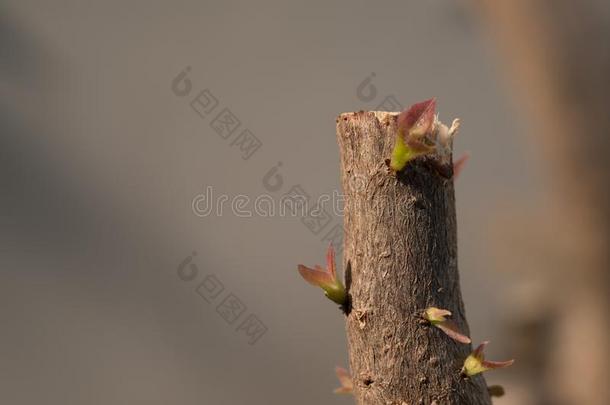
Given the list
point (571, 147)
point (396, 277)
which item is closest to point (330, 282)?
point (396, 277)

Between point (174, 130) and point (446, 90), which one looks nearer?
point (174, 130)

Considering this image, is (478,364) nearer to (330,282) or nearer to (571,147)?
(330,282)

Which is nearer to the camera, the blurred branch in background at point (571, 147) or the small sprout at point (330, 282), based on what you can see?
the small sprout at point (330, 282)

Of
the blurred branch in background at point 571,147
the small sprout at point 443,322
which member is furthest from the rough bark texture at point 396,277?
the blurred branch in background at point 571,147

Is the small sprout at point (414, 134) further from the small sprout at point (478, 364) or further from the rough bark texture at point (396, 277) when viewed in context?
the small sprout at point (478, 364)

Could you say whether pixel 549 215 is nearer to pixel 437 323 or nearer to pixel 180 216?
Answer: pixel 180 216

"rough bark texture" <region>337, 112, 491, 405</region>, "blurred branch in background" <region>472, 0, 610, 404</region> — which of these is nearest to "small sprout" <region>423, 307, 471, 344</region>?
"rough bark texture" <region>337, 112, 491, 405</region>

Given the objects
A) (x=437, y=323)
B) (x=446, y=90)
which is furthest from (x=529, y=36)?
(x=437, y=323)
